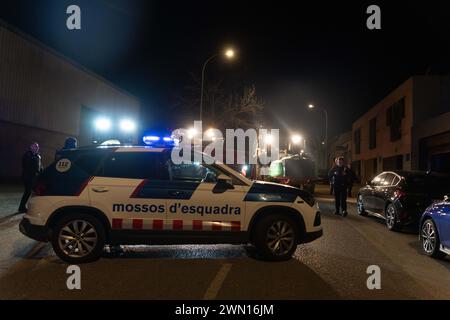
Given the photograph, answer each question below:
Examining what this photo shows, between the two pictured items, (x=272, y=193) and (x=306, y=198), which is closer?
(x=272, y=193)

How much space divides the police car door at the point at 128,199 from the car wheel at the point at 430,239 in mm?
4455

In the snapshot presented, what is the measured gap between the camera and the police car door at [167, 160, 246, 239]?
6.91 metres

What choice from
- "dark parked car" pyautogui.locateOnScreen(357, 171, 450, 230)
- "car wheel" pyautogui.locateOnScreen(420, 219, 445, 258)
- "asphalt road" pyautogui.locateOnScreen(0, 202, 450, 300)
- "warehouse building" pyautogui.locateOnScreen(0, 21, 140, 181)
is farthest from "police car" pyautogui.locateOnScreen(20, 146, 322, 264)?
"warehouse building" pyautogui.locateOnScreen(0, 21, 140, 181)

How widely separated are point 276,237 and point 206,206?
1.21m

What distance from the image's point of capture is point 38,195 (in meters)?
6.86

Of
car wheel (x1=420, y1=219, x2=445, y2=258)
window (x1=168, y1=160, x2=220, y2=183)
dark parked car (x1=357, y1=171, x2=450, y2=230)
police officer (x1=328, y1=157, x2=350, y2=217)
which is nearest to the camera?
window (x1=168, y1=160, x2=220, y2=183)

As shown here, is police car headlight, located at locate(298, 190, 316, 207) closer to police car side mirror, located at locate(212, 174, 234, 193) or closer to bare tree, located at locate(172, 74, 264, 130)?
police car side mirror, located at locate(212, 174, 234, 193)

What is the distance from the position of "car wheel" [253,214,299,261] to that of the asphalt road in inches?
6.5

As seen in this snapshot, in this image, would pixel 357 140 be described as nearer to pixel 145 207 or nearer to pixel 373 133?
pixel 373 133

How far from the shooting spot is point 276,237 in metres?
7.20

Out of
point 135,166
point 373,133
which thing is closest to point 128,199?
point 135,166
